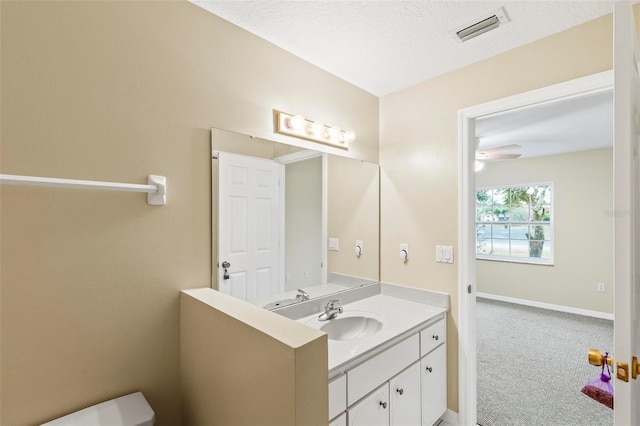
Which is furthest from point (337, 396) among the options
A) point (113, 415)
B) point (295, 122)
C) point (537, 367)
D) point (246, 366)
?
point (537, 367)

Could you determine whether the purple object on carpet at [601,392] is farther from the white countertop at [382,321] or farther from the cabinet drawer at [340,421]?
the cabinet drawer at [340,421]

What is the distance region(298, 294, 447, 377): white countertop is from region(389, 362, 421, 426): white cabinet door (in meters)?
0.23

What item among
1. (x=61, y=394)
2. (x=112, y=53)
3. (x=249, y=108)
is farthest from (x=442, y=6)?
(x=61, y=394)

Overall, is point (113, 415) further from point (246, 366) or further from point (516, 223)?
point (516, 223)

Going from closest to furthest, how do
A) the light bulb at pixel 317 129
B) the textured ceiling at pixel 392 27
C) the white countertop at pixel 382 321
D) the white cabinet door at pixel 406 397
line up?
the white countertop at pixel 382 321, the textured ceiling at pixel 392 27, the white cabinet door at pixel 406 397, the light bulb at pixel 317 129

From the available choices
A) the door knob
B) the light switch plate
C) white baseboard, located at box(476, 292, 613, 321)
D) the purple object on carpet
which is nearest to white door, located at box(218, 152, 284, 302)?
the door knob

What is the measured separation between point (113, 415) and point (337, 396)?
0.85 meters

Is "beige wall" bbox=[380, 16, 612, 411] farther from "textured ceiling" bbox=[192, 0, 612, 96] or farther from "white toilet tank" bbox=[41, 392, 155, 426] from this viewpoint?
"white toilet tank" bbox=[41, 392, 155, 426]

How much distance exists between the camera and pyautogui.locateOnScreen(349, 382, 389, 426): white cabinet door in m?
1.36

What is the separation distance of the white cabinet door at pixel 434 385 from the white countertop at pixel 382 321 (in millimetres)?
246

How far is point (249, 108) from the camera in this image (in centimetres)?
170

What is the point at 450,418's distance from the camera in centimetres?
206

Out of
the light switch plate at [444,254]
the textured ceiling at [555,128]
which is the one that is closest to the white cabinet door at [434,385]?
the light switch plate at [444,254]

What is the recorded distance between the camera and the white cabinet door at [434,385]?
5.99 ft
